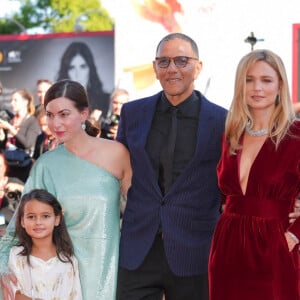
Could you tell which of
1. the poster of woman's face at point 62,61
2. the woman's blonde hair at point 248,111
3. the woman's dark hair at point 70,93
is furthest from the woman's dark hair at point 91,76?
the woman's blonde hair at point 248,111

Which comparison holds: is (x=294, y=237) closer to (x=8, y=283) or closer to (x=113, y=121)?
(x=8, y=283)

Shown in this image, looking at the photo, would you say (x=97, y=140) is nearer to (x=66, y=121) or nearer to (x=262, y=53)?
(x=66, y=121)

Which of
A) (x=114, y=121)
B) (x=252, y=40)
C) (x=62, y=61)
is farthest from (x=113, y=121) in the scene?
(x=62, y=61)

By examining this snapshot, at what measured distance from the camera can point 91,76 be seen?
615 inches

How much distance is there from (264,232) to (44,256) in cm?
117

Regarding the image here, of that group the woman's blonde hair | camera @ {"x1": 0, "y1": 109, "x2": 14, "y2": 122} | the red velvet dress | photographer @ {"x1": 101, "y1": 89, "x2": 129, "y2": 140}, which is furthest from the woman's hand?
→ the red velvet dress

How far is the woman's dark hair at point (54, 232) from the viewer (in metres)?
3.97

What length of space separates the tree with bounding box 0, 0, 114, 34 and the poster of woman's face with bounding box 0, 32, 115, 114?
3345 centimetres

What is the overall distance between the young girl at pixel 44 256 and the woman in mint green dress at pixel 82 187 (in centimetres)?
4

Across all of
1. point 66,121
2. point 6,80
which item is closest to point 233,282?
point 66,121

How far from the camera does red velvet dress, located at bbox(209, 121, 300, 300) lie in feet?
12.2

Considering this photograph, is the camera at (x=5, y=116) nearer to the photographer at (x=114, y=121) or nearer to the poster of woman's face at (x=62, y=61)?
the photographer at (x=114, y=121)

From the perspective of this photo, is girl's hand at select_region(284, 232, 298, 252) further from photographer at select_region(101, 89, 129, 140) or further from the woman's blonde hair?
photographer at select_region(101, 89, 129, 140)

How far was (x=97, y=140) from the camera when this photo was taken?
164 inches
